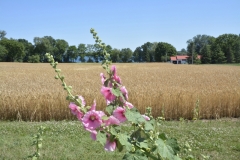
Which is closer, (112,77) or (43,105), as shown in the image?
(112,77)

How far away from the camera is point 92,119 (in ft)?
4.49

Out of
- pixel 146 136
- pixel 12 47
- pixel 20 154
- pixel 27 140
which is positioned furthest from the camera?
pixel 12 47

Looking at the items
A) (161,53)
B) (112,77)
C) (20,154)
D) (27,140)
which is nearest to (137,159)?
(112,77)

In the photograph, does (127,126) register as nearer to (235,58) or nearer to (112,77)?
(112,77)

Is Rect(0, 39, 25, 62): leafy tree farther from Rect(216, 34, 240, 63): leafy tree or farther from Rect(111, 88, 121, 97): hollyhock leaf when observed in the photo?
Result: Rect(111, 88, 121, 97): hollyhock leaf

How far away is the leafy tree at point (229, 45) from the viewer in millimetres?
85188

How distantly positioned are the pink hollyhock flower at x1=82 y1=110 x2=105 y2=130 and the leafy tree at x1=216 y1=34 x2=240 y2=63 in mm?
90319

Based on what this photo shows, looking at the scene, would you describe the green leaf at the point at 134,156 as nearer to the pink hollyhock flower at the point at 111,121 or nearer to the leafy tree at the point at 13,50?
the pink hollyhock flower at the point at 111,121

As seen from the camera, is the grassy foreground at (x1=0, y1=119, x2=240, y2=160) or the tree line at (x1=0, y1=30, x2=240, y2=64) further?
the tree line at (x1=0, y1=30, x2=240, y2=64)

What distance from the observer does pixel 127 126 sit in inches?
308

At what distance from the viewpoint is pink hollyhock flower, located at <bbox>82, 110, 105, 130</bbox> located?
53.0 inches

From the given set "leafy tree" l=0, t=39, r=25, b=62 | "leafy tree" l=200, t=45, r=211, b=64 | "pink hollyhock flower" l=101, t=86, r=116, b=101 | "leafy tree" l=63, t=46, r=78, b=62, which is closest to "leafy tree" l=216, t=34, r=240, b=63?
"leafy tree" l=200, t=45, r=211, b=64

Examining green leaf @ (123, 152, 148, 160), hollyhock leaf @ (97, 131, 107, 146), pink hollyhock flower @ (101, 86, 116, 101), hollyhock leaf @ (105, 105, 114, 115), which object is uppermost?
pink hollyhock flower @ (101, 86, 116, 101)

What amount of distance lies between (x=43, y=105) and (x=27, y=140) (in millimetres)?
2774
